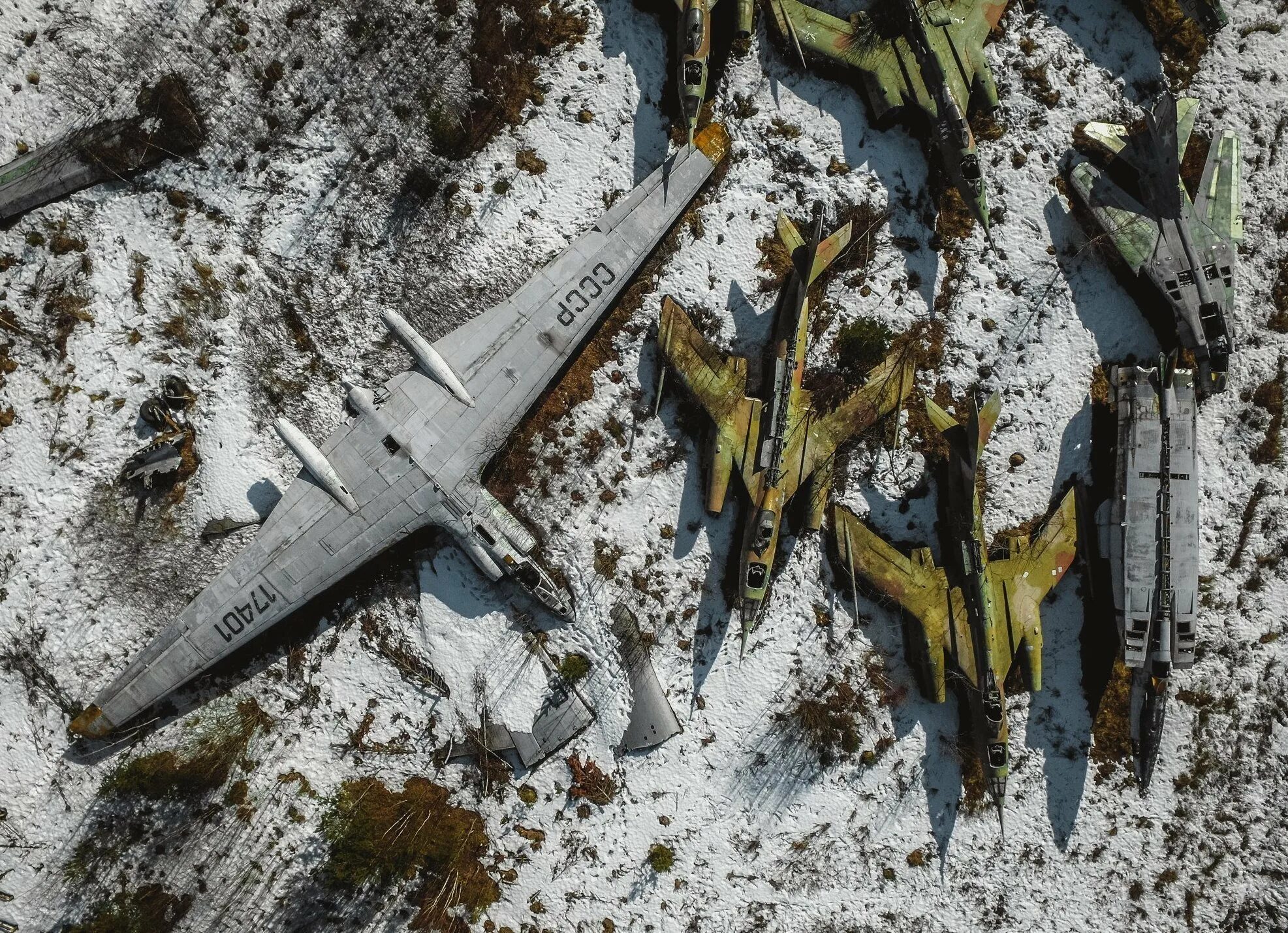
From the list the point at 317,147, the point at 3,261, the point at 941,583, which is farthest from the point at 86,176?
the point at 941,583

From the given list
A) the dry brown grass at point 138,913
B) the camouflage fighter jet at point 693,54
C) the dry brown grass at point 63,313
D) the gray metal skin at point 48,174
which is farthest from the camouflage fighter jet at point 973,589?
the gray metal skin at point 48,174

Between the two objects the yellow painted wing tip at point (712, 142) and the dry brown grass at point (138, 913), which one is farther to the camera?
the yellow painted wing tip at point (712, 142)

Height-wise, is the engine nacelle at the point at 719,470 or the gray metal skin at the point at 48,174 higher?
the engine nacelle at the point at 719,470

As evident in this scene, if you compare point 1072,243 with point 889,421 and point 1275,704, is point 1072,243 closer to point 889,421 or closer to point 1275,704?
point 889,421

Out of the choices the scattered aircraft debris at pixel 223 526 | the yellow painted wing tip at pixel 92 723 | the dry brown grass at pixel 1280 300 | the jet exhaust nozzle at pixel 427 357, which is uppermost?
the dry brown grass at pixel 1280 300

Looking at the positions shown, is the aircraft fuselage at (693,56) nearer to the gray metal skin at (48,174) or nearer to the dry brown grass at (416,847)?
the gray metal skin at (48,174)

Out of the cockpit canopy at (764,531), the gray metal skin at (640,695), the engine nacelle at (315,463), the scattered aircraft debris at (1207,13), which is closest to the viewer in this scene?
the engine nacelle at (315,463)
